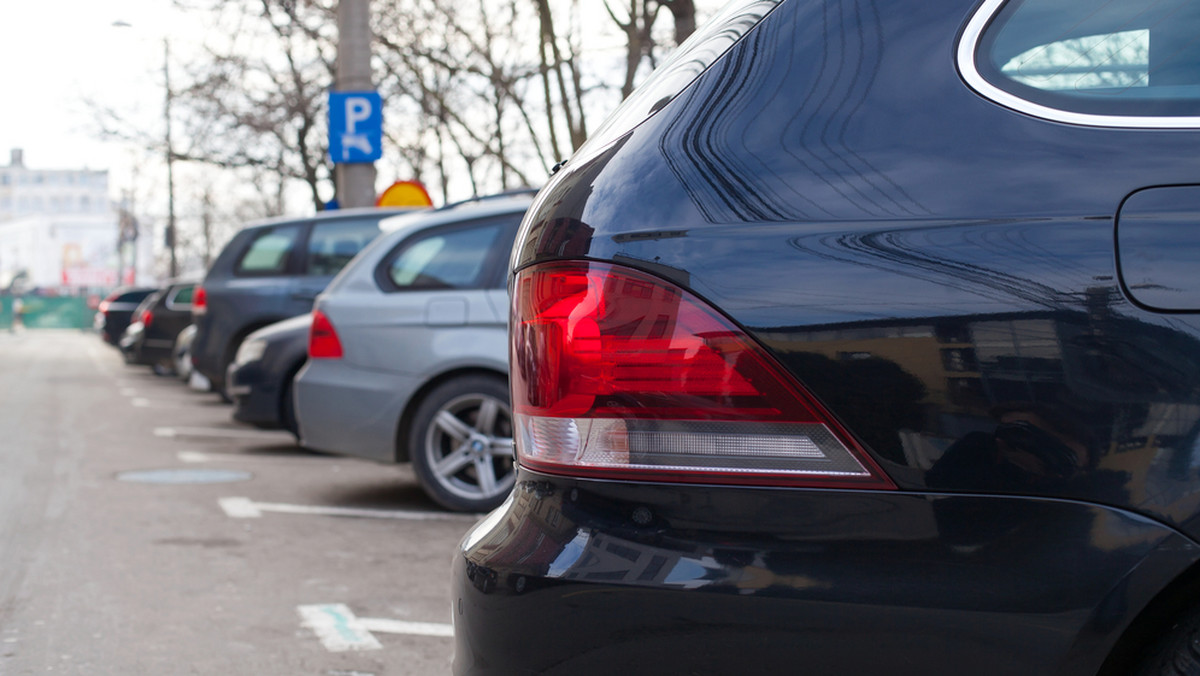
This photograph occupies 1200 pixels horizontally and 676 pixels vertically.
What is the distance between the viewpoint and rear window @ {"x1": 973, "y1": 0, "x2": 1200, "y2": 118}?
170 centimetres

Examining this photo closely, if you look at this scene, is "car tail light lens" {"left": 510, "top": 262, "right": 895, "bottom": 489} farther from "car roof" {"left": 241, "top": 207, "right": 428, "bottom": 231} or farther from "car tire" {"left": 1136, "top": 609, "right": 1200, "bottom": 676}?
"car roof" {"left": 241, "top": 207, "right": 428, "bottom": 231}

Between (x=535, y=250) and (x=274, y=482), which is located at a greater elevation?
(x=535, y=250)

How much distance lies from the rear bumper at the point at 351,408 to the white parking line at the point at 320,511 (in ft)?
1.05

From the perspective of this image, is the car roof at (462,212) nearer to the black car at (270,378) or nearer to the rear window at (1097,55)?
the black car at (270,378)

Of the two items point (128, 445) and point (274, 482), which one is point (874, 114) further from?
point (128, 445)

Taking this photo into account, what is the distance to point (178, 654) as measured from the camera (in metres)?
3.81

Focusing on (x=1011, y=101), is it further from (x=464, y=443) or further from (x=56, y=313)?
(x=56, y=313)

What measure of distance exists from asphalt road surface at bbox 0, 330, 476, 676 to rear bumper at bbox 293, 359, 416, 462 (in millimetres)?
389

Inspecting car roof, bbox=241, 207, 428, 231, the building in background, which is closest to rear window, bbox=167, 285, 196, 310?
car roof, bbox=241, 207, 428, 231

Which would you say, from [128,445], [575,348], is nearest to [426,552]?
[575,348]

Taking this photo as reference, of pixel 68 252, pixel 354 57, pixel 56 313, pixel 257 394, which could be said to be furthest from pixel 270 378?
pixel 68 252

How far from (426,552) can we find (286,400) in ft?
11.0

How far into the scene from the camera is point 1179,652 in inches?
62.1

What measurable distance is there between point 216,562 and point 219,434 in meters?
6.20
